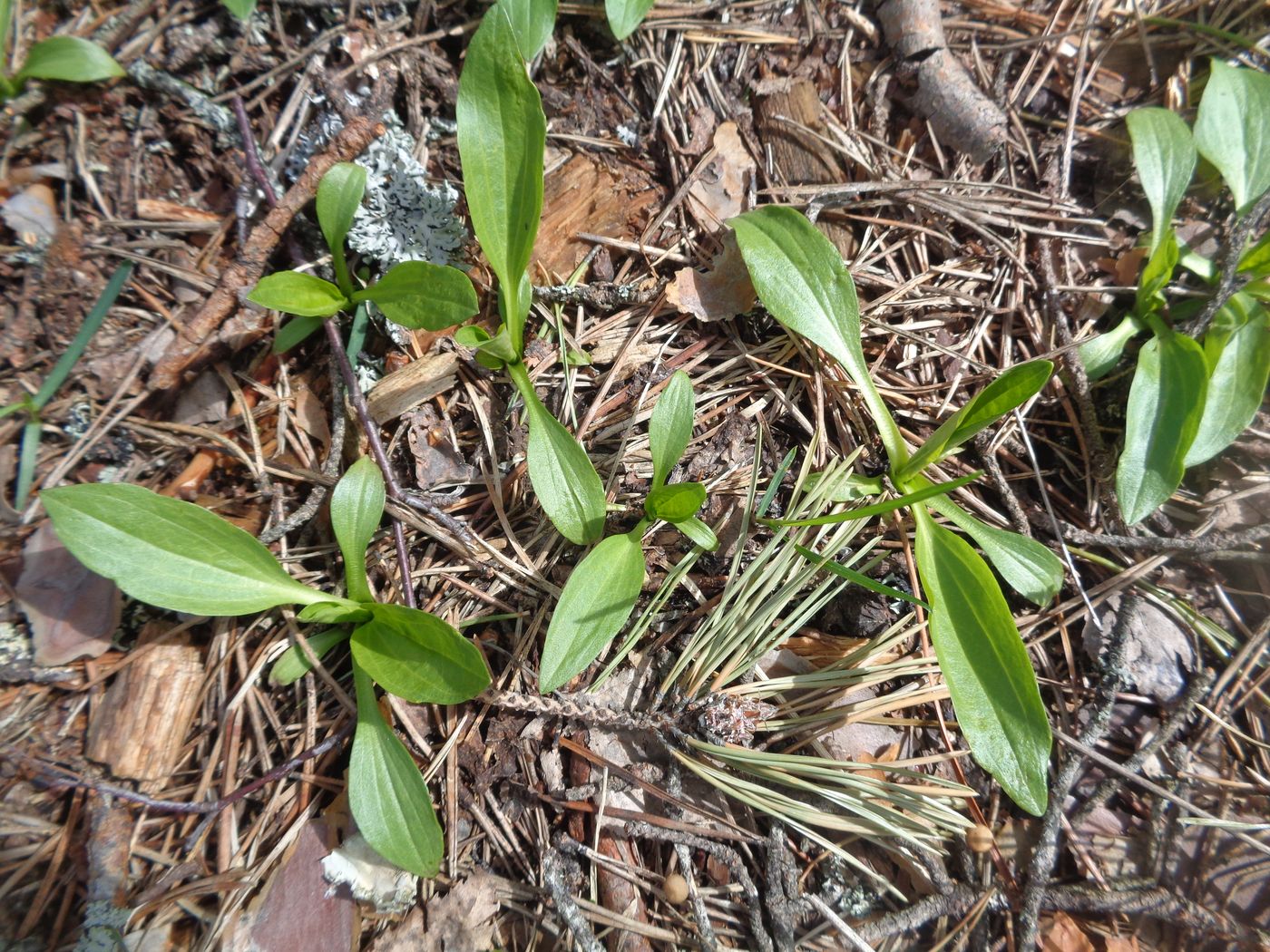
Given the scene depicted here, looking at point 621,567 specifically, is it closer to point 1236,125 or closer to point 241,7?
point 241,7

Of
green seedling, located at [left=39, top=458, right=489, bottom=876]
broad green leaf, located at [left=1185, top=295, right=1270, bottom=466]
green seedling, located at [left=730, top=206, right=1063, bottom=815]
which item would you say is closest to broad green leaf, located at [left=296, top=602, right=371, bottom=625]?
green seedling, located at [left=39, top=458, right=489, bottom=876]

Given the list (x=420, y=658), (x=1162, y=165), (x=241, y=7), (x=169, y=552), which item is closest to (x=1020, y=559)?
(x=1162, y=165)

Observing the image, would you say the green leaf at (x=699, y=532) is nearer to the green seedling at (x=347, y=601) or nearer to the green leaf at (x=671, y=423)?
the green leaf at (x=671, y=423)

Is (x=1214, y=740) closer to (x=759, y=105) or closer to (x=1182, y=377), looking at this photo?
(x=1182, y=377)

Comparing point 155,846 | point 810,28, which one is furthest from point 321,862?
point 810,28

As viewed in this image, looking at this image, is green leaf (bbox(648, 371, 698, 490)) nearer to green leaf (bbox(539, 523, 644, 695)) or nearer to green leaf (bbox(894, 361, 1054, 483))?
green leaf (bbox(539, 523, 644, 695))
